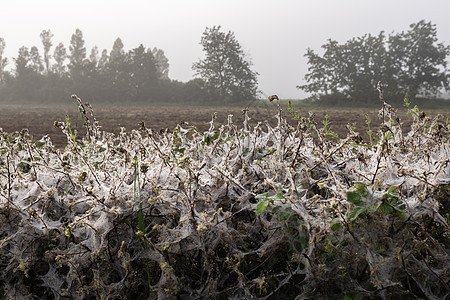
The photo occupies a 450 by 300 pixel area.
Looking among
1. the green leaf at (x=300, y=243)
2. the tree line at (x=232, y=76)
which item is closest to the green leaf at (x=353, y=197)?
the green leaf at (x=300, y=243)

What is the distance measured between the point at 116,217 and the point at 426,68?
40879 mm

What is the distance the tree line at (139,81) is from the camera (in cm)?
3919

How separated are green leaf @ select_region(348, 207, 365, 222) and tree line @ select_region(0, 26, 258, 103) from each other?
3670cm

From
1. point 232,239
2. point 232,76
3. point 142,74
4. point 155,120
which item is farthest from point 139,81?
point 232,239

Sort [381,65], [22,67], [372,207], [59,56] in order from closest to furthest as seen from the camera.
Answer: [372,207], [381,65], [22,67], [59,56]

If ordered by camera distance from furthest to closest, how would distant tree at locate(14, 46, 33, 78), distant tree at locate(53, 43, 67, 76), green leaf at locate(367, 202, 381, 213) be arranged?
1. distant tree at locate(53, 43, 67, 76)
2. distant tree at locate(14, 46, 33, 78)
3. green leaf at locate(367, 202, 381, 213)

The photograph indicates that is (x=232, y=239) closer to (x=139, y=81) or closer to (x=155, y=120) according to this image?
(x=155, y=120)

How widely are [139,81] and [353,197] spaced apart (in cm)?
4225

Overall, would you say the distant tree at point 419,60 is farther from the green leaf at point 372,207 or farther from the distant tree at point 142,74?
the green leaf at point 372,207

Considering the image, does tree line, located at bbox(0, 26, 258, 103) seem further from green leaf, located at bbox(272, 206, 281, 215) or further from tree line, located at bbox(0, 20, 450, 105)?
green leaf, located at bbox(272, 206, 281, 215)

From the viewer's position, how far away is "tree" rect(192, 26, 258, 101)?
3884cm

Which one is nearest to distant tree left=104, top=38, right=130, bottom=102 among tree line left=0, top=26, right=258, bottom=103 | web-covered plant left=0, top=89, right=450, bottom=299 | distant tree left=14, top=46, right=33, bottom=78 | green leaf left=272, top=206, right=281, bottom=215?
tree line left=0, top=26, right=258, bottom=103

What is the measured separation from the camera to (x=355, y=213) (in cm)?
126

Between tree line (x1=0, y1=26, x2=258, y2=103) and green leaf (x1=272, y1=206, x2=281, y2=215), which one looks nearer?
green leaf (x1=272, y1=206, x2=281, y2=215)
